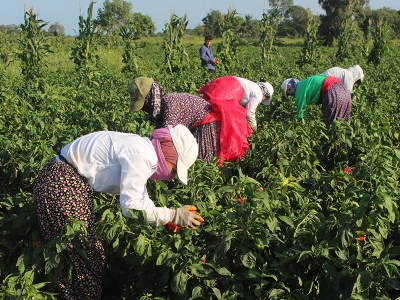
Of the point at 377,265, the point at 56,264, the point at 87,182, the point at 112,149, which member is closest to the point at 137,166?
the point at 112,149

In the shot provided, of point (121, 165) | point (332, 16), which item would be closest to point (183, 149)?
point (121, 165)

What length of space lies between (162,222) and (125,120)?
2276 millimetres

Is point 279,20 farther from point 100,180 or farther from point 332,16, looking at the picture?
point 332,16

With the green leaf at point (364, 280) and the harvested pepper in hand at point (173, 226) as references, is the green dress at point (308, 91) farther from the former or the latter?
the green leaf at point (364, 280)

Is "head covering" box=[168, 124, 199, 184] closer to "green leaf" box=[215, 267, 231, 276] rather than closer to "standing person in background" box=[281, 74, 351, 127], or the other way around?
"green leaf" box=[215, 267, 231, 276]

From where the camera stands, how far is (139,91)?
3852 mm

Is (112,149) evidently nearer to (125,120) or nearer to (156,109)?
(156,109)

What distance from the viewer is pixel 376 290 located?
6.68 feet

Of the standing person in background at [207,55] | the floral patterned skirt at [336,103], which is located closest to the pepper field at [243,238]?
the floral patterned skirt at [336,103]

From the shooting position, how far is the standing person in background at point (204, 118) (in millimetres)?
4029

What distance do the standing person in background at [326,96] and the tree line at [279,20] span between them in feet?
28.7

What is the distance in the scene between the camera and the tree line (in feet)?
51.3

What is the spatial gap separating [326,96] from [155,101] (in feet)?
7.60

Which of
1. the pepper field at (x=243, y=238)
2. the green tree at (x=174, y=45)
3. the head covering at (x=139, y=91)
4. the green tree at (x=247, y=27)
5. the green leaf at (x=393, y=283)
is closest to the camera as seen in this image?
the green leaf at (x=393, y=283)
